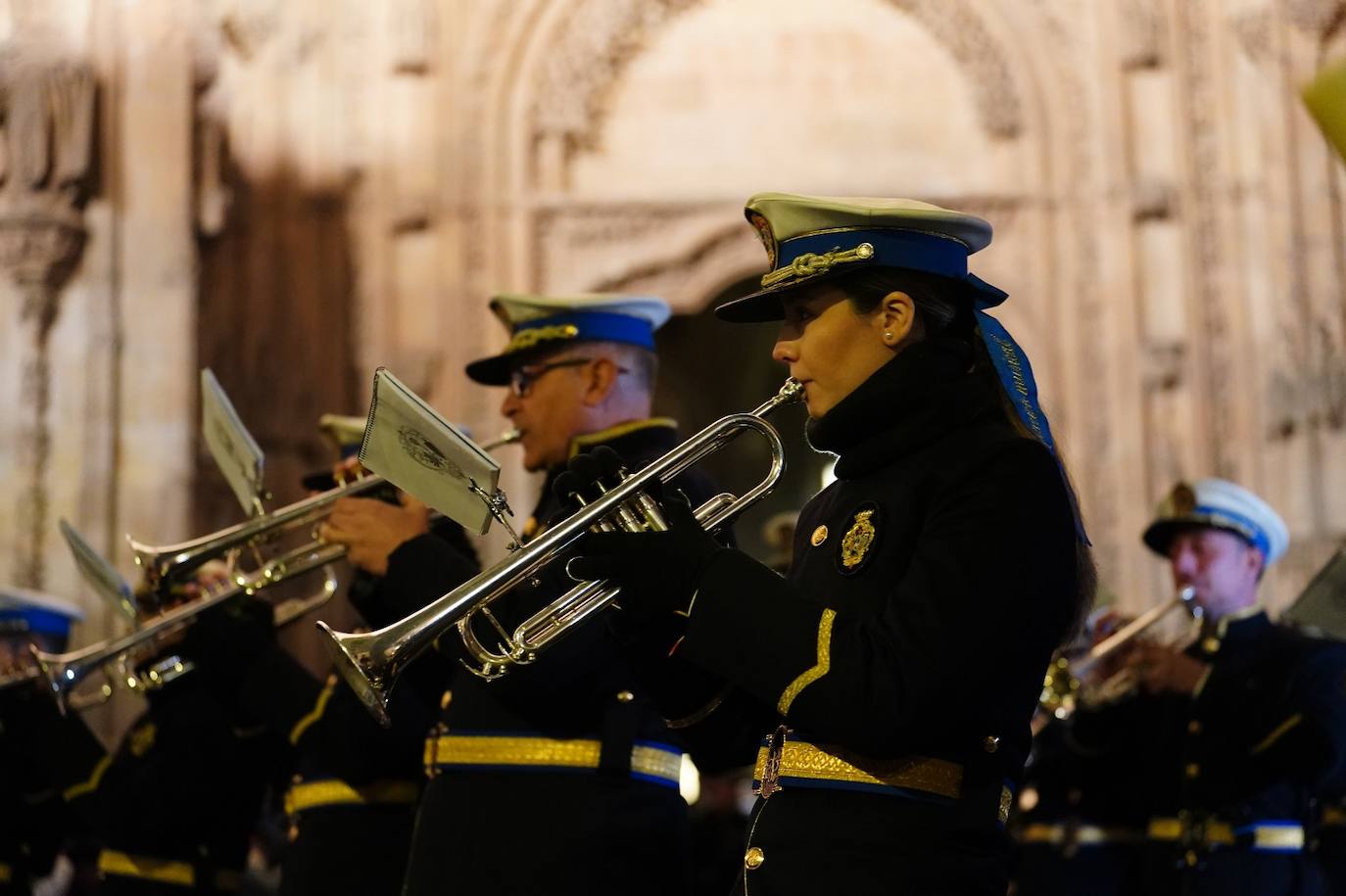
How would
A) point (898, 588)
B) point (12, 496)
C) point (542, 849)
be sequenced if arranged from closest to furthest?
point (898, 588)
point (542, 849)
point (12, 496)

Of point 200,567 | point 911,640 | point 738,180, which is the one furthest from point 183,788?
point 738,180

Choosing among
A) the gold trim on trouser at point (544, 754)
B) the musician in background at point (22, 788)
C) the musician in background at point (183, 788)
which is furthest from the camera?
the musician in background at point (22, 788)

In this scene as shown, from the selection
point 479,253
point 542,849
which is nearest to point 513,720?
point 542,849

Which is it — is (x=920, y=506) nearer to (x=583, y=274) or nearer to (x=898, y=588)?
(x=898, y=588)

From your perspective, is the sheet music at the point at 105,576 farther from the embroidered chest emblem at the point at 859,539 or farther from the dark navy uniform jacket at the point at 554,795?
the embroidered chest emblem at the point at 859,539

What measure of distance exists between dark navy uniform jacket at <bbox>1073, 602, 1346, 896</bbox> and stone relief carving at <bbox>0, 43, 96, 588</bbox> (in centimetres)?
606

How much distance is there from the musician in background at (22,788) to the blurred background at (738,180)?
122 inches

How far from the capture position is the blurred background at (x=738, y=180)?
10.0 m

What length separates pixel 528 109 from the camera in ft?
34.6

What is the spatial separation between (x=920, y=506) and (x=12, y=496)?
7345 millimetres

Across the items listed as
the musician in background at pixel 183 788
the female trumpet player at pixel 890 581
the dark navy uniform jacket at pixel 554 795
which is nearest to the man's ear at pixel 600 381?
→ the dark navy uniform jacket at pixel 554 795

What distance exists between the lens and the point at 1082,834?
21.3 ft

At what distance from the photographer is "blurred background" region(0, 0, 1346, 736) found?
32.9 feet

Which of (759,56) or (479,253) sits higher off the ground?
(759,56)
